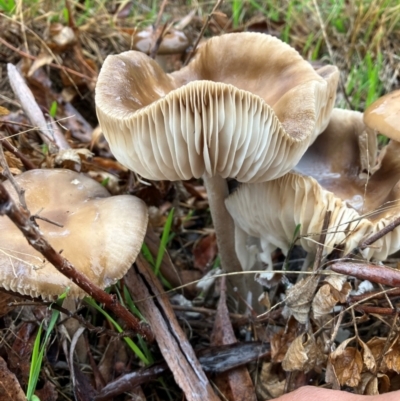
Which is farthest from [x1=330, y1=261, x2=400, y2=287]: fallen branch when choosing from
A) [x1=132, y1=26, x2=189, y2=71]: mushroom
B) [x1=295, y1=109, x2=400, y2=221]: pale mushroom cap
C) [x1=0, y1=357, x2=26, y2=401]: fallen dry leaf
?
[x1=132, y1=26, x2=189, y2=71]: mushroom

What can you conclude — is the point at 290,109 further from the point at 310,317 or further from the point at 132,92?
the point at 310,317

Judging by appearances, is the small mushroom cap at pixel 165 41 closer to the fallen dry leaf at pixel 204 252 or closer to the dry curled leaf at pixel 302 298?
the fallen dry leaf at pixel 204 252

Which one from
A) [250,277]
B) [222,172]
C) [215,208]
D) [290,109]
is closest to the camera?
[290,109]

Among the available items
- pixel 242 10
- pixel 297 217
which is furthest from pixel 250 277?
pixel 242 10

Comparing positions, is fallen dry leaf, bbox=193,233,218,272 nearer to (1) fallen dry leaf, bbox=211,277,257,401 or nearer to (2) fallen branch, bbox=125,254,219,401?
(1) fallen dry leaf, bbox=211,277,257,401

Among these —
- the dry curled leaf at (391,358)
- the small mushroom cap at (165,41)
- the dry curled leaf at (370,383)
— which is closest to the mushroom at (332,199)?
the dry curled leaf at (391,358)

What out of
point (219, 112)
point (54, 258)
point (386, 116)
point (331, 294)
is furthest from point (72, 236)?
point (386, 116)
